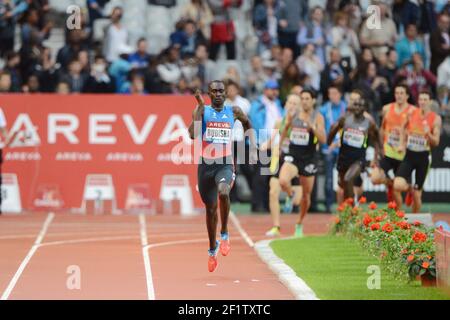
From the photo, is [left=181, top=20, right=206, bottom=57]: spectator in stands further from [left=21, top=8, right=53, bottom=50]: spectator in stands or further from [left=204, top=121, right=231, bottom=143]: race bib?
[left=204, top=121, right=231, bottom=143]: race bib

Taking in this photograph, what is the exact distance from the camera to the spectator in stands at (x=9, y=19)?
30.8 meters

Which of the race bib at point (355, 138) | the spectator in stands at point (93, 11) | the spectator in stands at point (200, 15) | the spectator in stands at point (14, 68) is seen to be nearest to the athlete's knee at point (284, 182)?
the race bib at point (355, 138)

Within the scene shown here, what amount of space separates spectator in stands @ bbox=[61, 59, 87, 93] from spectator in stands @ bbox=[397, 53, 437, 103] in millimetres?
6866

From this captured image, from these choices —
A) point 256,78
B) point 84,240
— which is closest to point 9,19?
point 256,78

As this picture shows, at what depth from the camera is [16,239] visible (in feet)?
74.6

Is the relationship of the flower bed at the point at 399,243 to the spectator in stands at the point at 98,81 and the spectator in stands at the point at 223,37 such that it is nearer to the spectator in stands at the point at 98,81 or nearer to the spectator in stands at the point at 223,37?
the spectator in stands at the point at 98,81

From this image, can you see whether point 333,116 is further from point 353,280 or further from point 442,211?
point 353,280

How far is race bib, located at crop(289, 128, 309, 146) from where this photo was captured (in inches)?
942

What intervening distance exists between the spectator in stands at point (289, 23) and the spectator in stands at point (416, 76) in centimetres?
249

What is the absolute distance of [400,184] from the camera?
955 inches

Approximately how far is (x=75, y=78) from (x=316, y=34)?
5695 mm

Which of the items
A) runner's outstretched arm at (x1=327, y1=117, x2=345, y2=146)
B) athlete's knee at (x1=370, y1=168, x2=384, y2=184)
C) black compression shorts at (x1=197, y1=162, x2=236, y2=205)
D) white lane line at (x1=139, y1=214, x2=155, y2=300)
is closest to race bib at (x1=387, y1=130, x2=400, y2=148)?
athlete's knee at (x1=370, y1=168, x2=384, y2=184)
